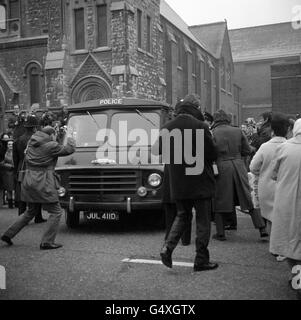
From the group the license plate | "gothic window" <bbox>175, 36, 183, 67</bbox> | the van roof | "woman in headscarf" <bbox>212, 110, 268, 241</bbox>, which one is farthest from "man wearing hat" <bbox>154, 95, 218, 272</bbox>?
"gothic window" <bbox>175, 36, 183, 67</bbox>

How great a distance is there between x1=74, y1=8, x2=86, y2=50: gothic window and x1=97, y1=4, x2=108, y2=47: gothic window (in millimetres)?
901

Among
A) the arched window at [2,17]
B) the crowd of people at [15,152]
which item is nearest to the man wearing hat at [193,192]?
the crowd of people at [15,152]

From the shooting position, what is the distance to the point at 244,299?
4.32 m

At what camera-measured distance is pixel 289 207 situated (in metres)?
4.30

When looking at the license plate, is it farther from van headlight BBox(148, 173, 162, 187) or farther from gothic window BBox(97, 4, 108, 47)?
gothic window BBox(97, 4, 108, 47)

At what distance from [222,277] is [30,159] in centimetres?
317

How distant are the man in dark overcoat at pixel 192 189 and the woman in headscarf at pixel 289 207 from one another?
949mm

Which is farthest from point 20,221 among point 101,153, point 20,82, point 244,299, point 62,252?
point 20,82

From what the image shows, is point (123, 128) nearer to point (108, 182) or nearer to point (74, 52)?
point (108, 182)

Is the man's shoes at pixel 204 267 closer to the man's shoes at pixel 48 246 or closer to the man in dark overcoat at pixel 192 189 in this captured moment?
the man in dark overcoat at pixel 192 189

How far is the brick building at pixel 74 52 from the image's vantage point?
77.0 feet

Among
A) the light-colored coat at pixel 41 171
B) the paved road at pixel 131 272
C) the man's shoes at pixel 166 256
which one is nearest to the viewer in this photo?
the paved road at pixel 131 272

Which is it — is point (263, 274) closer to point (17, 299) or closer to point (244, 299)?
point (244, 299)

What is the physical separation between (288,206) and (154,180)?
3.24 m
